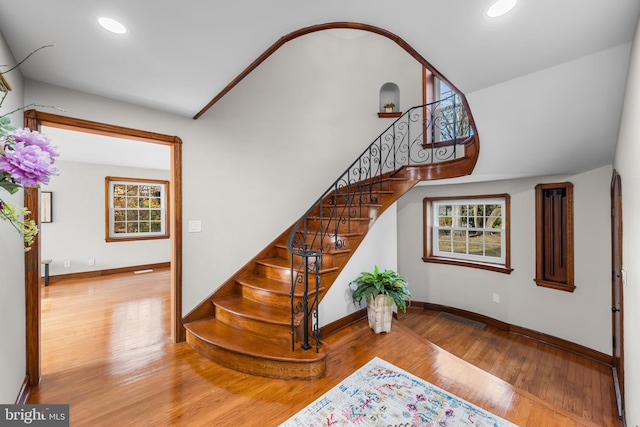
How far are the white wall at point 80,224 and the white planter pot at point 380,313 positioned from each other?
18.4 ft

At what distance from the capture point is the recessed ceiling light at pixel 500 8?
4.64ft

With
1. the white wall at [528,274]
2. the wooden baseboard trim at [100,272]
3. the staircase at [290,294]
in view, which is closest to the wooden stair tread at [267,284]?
the staircase at [290,294]

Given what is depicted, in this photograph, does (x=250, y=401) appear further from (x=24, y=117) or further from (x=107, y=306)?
(x=107, y=306)

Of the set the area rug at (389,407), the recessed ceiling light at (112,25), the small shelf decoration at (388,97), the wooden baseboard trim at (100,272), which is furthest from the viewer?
the wooden baseboard trim at (100,272)

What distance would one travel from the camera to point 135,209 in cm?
637

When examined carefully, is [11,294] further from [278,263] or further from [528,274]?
[528,274]

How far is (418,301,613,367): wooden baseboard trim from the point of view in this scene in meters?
3.27

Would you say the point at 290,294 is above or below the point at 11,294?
below

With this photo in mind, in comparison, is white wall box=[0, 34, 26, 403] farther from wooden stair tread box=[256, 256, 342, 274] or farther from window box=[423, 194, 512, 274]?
window box=[423, 194, 512, 274]

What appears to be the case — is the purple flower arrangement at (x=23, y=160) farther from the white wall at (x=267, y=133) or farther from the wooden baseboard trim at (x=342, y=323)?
the wooden baseboard trim at (x=342, y=323)

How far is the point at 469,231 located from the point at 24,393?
541cm

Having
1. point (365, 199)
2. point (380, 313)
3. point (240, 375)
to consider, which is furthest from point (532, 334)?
point (240, 375)

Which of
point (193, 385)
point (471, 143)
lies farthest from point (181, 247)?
point (471, 143)

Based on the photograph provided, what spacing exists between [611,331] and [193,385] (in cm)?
443
